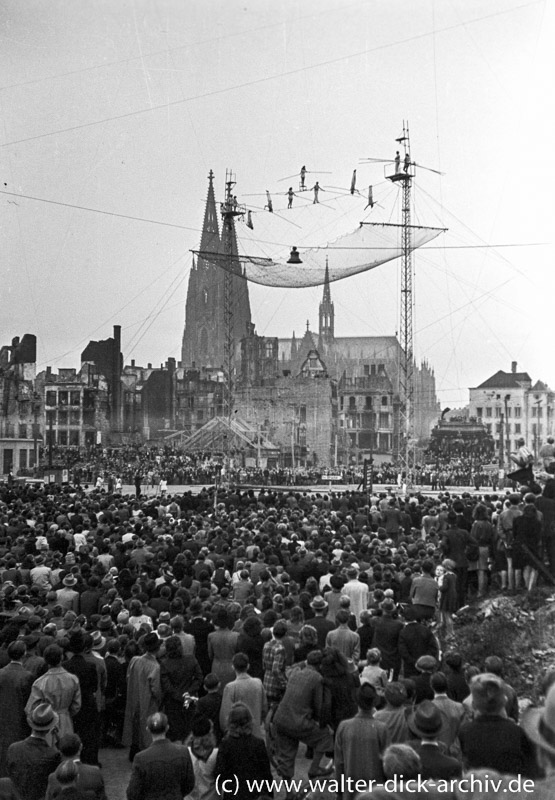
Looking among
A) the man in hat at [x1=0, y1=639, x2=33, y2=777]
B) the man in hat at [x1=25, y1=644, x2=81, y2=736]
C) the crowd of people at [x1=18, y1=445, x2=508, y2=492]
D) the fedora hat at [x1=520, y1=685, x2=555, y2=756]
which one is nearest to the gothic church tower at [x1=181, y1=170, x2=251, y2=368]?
the crowd of people at [x1=18, y1=445, x2=508, y2=492]

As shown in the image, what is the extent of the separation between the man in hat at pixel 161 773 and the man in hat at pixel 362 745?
0.87m

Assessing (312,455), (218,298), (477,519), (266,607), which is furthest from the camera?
(218,298)

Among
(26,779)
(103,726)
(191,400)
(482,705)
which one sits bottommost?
(103,726)

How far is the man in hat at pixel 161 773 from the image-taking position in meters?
4.48

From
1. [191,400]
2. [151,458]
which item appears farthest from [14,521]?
[191,400]

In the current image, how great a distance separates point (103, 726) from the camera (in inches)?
289

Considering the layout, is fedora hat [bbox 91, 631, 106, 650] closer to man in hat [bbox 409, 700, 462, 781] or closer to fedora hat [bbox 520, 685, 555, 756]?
man in hat [bbox 409, 700, 462, 781]

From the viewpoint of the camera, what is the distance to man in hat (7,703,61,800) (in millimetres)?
4629

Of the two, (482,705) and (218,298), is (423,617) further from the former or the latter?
(218,298)

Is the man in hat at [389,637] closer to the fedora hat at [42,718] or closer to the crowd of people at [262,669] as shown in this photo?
the crowd of people at [262,669]

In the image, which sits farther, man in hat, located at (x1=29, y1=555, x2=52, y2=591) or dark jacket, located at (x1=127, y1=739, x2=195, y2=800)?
man in hat, located at (x1=29, y1=555, x2=52, y2=591)

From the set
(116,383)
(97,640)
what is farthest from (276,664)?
(116,383)

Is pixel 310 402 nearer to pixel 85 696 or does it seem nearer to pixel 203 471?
pixel 203 471

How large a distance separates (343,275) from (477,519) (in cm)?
1605
